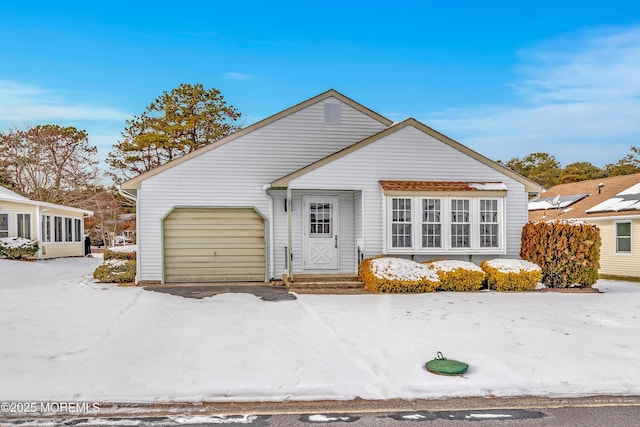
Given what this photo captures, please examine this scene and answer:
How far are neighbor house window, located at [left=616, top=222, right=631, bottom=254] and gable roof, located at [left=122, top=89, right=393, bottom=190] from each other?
1068cm

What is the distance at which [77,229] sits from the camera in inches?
1230

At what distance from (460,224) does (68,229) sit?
23843 mm

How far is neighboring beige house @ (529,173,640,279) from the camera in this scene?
64.1ft

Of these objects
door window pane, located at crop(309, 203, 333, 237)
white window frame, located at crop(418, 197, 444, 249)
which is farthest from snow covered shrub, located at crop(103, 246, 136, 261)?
white window frame, located at crop(418, 197, 444, 249)

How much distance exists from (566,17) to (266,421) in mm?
19265

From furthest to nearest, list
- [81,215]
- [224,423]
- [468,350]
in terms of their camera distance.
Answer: [81,215] < [468,350] < [224,423]

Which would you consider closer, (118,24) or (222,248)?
(222,248)

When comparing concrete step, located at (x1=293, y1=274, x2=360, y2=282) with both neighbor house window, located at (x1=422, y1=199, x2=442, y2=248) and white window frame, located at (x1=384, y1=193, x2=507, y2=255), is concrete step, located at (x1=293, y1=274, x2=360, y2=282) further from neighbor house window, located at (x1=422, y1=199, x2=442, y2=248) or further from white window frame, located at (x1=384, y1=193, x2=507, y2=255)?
neighbor house window, located at (x1=422, y1=199, x2=442, y2=248)

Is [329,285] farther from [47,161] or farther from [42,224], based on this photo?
[47,161]

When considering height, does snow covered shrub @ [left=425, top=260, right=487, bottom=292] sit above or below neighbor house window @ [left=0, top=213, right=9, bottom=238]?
below

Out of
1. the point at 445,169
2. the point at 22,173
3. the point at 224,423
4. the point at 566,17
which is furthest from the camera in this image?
the point at 22,173

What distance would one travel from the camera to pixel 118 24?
19.4m

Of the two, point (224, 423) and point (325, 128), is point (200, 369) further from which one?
point (325, 128)

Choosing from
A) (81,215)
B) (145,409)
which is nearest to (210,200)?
(145,409)
